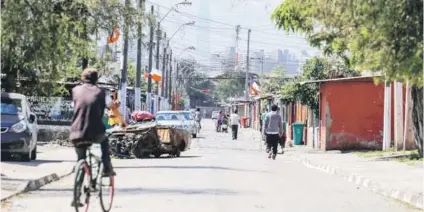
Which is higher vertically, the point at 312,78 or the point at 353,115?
the point at 312,78

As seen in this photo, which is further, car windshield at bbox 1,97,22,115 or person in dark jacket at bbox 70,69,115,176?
car windshield at bbox 1,97,22,115

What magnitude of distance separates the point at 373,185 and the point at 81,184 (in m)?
9.71

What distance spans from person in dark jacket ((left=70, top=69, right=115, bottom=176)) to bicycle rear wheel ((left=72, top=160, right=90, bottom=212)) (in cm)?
17

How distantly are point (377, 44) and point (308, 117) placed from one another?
30.3 meters

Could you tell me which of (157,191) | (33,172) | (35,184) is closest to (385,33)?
(157,191)

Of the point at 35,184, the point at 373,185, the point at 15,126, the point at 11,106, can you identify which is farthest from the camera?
the point at 11,106

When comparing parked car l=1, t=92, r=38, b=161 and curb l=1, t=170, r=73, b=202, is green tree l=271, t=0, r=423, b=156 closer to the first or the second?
curb l=1, t=170, r=73, b=202

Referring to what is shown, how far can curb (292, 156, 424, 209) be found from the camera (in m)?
16.0

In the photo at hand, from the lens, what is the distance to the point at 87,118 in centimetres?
1088

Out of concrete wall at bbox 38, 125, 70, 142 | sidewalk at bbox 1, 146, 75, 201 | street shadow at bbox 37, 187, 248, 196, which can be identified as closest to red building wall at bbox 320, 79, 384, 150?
concrete wall at bbox 38, 125, 70, 142

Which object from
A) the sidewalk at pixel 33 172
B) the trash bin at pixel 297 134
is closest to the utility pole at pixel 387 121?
the trash bin at pixel 297 134

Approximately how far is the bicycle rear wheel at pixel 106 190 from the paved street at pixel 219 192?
0.69 metres

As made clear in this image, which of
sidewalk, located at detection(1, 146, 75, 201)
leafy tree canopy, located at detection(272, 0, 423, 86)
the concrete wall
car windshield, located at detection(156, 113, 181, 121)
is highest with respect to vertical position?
leafy tree canopy, located at detection(272, 0, 423, 86)

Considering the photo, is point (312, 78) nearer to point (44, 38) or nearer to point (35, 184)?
point (44, 38)
